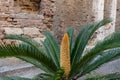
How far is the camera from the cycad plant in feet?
10.7

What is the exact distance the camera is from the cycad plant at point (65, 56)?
128 inches

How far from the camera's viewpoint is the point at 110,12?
1147 cm

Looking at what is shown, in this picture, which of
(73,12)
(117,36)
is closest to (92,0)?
(73,12)

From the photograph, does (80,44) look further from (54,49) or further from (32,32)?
(32,32)

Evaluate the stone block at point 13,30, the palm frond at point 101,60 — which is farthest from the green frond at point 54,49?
the stone block at point 13,30

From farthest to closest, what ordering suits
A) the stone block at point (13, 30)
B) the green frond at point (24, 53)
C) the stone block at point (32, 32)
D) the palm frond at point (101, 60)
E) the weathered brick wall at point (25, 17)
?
the stone block at point (32, 32)
the weathered brick wall at point (25, 17)
the stone block at point (13, 30)
the palm frond at point (101, 60)
the green frond at point (24, 53)

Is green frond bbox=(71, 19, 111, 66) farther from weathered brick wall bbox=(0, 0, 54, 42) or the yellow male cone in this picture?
weathered brick wall bbox=(0, 0, 54, 42)

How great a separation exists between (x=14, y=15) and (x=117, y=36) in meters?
3.95

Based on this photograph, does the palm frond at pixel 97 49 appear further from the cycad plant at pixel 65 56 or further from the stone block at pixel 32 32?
the stone block at pixel 32 32

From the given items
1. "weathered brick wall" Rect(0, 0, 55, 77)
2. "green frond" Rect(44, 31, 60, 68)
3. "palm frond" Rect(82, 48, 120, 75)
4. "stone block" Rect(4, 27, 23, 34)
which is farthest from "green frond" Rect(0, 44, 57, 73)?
"stone block" Rect(4, 27, 23, 34)

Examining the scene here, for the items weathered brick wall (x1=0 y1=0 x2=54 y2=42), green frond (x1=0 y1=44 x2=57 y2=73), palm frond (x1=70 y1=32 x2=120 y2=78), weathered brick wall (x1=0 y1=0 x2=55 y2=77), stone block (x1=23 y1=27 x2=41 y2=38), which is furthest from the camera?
stone block (x1=23 y1=27 x2=41 y2=38)

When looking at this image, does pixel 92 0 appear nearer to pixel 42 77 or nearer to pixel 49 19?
pixel 49 19

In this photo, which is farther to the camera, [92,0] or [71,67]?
[92,0]

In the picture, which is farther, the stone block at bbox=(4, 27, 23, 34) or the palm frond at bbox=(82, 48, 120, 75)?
the stone block at bbox=(4, 27, 23, 34)
